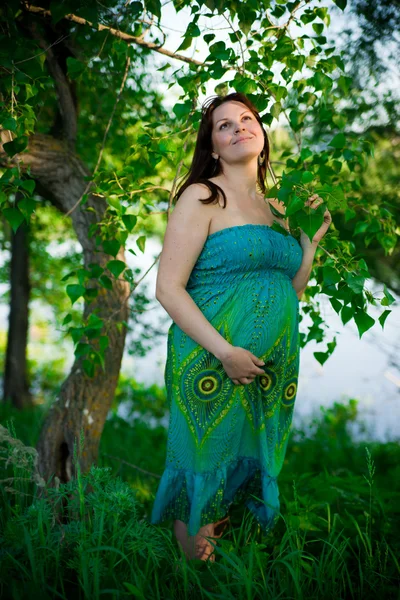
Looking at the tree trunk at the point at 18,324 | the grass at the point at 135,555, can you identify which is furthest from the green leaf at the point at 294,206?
the tree trunk at the point at 18,324

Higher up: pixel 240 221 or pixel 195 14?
pixel 195 14

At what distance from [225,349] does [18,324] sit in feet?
16.6

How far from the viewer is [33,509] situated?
5.74ft

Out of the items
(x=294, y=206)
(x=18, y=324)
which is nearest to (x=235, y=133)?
(x=294, y=206)

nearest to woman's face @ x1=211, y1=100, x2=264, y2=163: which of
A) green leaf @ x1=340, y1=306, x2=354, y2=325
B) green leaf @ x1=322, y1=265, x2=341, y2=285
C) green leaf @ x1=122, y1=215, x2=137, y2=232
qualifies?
green leaf @ x1=122, y1=215, x2=137, y2=232

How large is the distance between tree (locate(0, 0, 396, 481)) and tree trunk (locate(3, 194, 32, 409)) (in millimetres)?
3150

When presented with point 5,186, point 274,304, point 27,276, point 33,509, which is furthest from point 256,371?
point 27,276

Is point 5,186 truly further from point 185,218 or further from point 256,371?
point 256,371

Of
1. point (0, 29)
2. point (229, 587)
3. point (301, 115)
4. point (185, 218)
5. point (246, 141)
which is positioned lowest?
point (229, 587)

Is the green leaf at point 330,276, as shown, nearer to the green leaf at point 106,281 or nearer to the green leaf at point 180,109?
the green leaf at point 180,109

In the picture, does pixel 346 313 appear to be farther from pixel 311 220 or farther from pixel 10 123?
pixel 10 123

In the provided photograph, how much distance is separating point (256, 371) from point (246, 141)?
2.83ft

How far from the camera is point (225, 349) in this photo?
191cm

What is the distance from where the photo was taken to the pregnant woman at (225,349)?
6.60 ft
